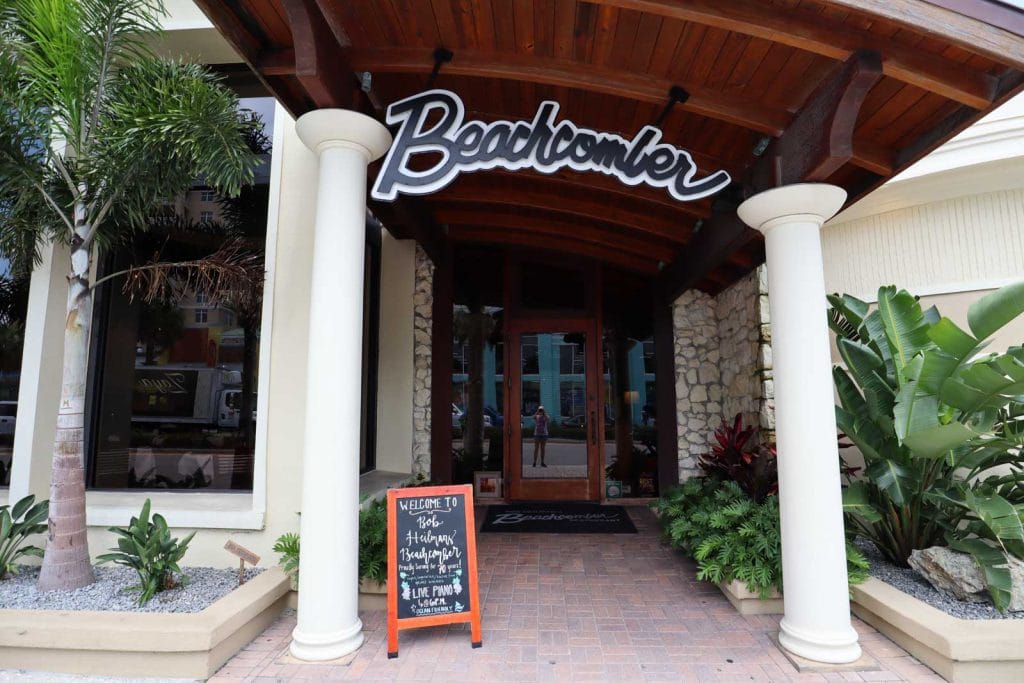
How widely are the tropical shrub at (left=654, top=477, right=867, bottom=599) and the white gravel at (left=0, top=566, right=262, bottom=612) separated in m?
3.73

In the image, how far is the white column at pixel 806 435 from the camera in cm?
357

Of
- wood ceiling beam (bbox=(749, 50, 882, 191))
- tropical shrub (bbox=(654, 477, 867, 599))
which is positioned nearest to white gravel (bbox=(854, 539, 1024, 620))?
tropical shrub (bbox=(654, 477, 867, 599))

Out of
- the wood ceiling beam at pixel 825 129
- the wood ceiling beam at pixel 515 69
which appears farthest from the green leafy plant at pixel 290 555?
the wood ceiling beam at pixel 825 129

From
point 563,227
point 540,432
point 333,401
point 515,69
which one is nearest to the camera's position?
point 333,401

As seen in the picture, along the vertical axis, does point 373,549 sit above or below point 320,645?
Result: above

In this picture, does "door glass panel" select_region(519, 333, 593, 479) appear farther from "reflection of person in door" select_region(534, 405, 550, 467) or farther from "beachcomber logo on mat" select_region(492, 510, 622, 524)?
"beachcomber logo on mat" select_region(492, 510, 622, 524)

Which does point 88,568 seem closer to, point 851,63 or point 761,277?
point 851,63

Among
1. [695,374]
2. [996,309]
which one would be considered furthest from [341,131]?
[695,374]

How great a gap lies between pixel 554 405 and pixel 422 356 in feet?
6.68

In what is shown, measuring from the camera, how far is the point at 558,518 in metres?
6.97

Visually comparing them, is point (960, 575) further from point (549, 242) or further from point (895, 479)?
point (549, 242)

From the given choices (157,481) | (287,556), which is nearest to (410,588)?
(287,556)

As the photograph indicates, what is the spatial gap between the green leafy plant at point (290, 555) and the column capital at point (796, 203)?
4.28 m

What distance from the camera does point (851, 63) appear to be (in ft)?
10.3
